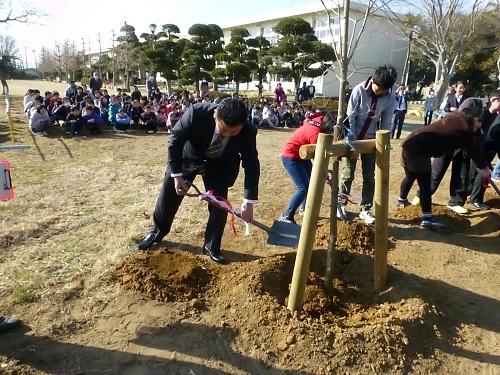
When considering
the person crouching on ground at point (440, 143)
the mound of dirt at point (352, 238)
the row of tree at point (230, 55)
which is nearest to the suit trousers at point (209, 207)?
the mound of dirt at point (352, 238)

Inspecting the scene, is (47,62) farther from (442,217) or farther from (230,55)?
(442,217)

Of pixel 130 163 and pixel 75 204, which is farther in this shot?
pixel 130 163

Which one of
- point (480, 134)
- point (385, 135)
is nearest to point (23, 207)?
point (385, 135)

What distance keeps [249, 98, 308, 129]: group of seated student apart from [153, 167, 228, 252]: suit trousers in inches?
390

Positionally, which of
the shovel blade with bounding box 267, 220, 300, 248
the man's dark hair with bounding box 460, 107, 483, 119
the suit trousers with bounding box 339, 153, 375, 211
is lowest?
the shovel blade with bounding box 267, 220, 300, 248

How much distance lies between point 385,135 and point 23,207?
414 cm

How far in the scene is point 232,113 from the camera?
2.68m

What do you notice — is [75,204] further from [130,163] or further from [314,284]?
[314,284]

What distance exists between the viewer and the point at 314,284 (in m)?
3.04

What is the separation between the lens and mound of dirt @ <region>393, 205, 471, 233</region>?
4.39m

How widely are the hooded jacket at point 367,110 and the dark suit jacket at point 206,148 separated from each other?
140 cm

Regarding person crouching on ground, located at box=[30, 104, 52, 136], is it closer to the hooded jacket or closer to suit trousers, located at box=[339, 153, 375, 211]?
suit trousers, located at box=[339, 153, 375, 211]

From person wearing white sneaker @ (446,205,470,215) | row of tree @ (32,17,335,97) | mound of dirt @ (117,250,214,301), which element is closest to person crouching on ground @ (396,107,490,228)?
person wearing white sneaker @ (446,205,470,215)

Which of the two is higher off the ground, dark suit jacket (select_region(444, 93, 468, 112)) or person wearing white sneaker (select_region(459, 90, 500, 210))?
dark suit jacket (select_region(444, 93, 468, 112))
